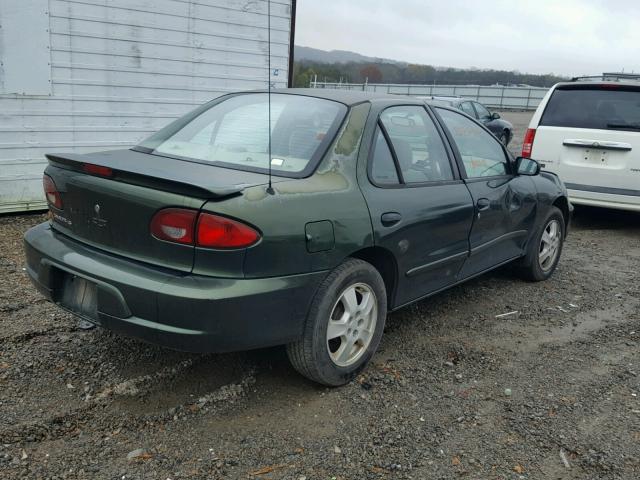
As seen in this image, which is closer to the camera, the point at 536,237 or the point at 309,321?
the point at 309,321

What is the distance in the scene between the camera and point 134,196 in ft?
8.94

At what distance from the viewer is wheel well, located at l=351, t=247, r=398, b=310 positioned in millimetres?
3230

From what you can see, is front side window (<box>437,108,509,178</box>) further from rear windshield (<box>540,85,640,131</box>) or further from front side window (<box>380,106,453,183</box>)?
rear windshield (<box>540,85,640,131</box>)

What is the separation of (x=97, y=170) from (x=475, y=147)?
2.66m

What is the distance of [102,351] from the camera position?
3480mm

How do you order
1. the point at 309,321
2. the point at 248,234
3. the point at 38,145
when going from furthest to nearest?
the point at 38,145, the point at 309,321, the point at 248,234

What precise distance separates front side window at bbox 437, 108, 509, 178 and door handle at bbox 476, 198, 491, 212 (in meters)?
0.18

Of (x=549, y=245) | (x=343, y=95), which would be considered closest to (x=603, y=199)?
(x=549, y=245)

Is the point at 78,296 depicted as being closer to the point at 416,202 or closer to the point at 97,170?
the point at 97,170

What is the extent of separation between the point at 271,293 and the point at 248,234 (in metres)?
0.29

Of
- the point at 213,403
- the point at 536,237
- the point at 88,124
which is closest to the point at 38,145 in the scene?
the point at 88,124

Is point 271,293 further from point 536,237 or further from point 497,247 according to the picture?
point 536,237

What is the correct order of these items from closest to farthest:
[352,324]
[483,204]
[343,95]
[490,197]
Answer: [352,324], [343,95], [483,204], [490,197]

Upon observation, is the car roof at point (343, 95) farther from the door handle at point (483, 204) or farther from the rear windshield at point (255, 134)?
the door handle at point (483, 204)
